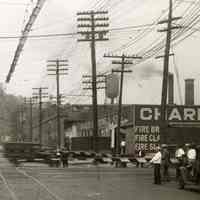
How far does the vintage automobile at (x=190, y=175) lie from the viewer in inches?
971

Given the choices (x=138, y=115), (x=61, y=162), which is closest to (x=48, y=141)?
(x=138, y=115)

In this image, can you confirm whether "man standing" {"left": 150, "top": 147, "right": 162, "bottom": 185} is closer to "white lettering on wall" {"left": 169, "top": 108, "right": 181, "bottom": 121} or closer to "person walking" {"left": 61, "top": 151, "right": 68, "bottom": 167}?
"person walking" {"left": 61, "top": 151, "right": 68, "bottom": 167}

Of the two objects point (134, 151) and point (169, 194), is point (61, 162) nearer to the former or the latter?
point (134, 151)

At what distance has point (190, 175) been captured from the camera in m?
25.5

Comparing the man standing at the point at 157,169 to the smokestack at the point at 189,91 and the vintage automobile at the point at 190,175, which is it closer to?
the vintage automobile at the point at 190,175

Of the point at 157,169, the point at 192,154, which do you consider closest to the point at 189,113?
the point at 157,169

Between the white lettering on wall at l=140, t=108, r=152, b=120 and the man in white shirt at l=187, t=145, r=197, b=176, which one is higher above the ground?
the white lettering on wall at l=140, t=108, r=152, b=120

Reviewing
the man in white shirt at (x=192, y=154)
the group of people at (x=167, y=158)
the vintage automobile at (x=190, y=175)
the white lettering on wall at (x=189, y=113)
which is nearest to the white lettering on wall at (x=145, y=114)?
the white lettering on wall at (x=189, y=113)

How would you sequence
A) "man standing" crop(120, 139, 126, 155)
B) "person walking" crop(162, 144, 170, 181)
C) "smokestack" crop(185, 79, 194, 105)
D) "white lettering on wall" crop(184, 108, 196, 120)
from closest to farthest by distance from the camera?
"person walking" crop(162, 144, 170, 181) < "man standing" crop(120, 139, 126, 155) < "white lettering on wall" crop(184, 108, 196, 120) < "smokestack" crop(185, 79, 194, 105)

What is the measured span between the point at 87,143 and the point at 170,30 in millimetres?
51471

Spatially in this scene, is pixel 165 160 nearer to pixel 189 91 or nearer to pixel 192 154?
pixel 192 154

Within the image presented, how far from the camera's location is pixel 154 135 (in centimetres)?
6875

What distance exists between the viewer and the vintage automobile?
2467 centimetres

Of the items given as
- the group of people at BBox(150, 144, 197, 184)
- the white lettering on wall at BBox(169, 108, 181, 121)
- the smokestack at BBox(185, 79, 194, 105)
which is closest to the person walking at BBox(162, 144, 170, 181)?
the group of people at BBox(150, 144, 197, 184)
